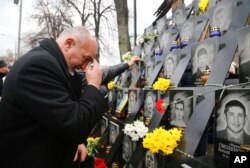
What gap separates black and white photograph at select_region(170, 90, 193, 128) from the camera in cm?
315

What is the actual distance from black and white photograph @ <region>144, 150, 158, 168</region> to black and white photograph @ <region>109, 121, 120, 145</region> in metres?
1.30

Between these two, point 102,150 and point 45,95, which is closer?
point 45,95

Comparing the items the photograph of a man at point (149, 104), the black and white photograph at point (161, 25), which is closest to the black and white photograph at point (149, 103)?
the photograph of a man at point (149, 104)

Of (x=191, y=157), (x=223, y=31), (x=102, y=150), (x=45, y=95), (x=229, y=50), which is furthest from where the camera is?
(x=102, y=150)

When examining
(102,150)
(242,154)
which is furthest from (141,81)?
(242,154)

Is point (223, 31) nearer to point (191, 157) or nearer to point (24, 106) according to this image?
point (191, 157)

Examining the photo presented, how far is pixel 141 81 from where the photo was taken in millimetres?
5512

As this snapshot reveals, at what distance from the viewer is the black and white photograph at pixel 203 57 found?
3.20 m

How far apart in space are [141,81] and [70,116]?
3567 millimetres

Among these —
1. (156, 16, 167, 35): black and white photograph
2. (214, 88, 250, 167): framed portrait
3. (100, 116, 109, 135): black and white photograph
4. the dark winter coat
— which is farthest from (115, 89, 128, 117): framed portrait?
the dark winter coat

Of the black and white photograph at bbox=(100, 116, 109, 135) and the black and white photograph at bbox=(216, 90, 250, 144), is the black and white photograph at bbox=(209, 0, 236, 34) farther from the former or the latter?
the black and white photograph at bbox=(100, 116, 109, 135)

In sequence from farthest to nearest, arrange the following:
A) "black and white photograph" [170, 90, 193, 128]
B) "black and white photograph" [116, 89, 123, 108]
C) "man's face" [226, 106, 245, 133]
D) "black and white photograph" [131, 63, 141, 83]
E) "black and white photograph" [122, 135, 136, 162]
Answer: "black and white photograph" [116, 89, 123, 108] → "black and white photograph" [131, 63, 141, 83] → "black and white photograph" [122, 135, 136, 162] → "black and white photograph" [170, 90, 193, 128] → "man's face" [226, 106, 245, 133]

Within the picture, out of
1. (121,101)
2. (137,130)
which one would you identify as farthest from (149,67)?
(137,130)

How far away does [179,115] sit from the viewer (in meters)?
3.33
